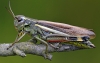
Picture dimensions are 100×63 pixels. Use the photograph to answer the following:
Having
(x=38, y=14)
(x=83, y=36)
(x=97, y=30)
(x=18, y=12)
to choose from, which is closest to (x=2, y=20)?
(x=18, y=12)

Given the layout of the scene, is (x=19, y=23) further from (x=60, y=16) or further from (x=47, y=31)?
(x=60, y=16)

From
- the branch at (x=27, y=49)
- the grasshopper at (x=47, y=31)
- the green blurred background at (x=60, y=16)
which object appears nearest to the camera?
the branch at (x=27, y=49)

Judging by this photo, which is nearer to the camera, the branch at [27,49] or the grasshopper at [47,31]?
the branch at [27,49]

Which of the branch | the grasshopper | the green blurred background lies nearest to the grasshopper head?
the grasshopper

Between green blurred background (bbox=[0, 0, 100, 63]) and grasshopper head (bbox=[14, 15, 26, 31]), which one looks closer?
grasshopper head (bbox=[14, 15, 26, 31])

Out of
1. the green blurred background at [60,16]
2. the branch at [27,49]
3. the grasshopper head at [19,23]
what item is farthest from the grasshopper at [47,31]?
the green blurred background at [60,16]

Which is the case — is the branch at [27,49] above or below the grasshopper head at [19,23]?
below

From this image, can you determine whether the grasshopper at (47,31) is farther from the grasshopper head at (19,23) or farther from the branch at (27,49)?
the branch at (27,49)

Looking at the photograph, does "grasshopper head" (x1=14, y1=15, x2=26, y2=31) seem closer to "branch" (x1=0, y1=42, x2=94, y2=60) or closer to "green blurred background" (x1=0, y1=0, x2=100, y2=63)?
"branch" (x1=0, y1=42, x2=94, y2=60)
